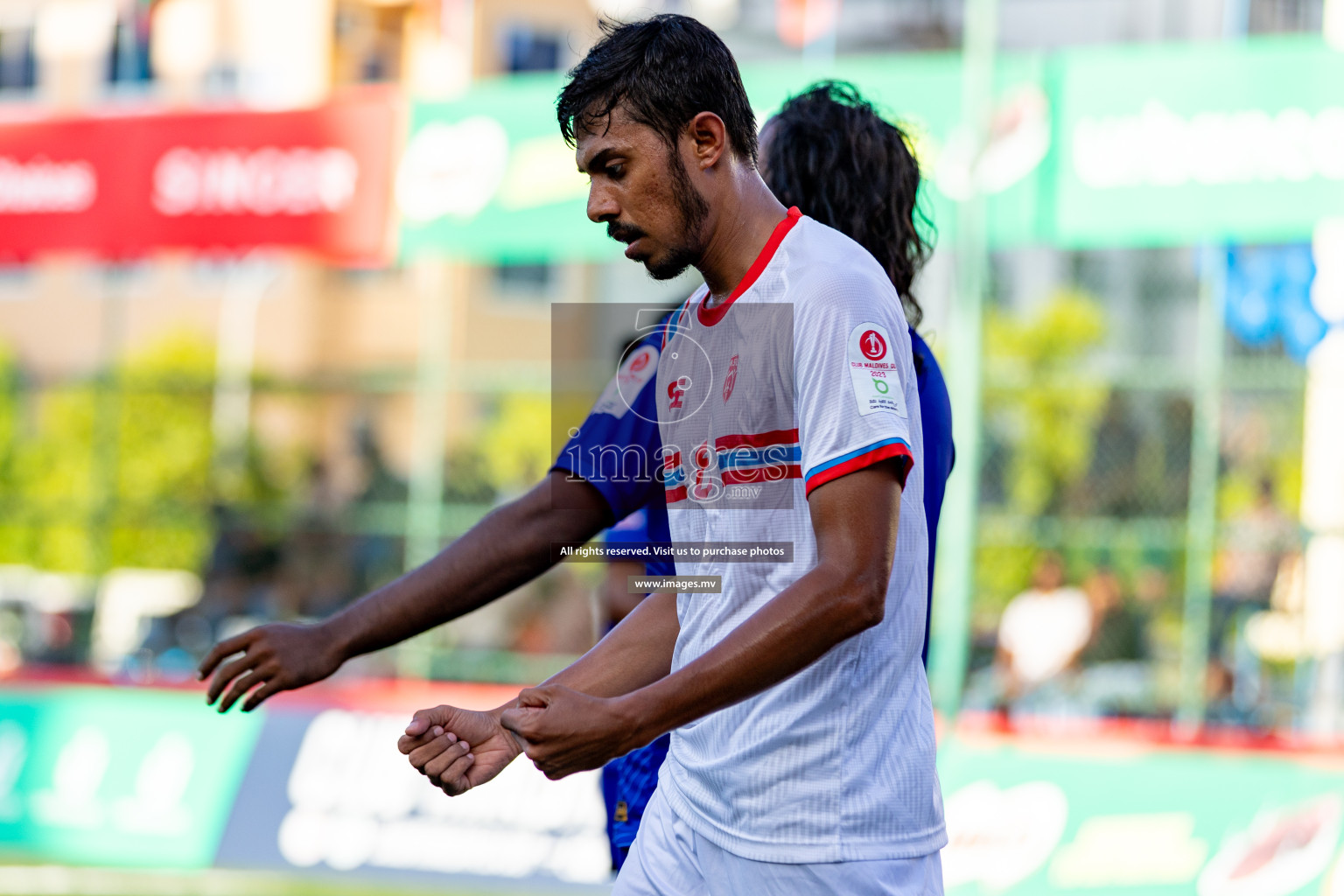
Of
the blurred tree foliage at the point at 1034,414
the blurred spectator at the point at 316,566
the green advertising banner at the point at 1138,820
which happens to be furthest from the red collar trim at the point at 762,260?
the blurred spectator at the point at 316,566

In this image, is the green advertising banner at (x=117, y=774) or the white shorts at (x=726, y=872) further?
the green advertising banner at (x=117, y=774)

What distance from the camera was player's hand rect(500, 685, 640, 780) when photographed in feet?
6.33

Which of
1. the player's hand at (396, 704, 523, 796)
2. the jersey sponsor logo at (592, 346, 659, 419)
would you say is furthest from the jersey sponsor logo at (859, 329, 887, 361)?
the jersey sponsor logo at (592, 346, 659, 419)

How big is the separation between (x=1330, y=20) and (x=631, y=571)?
22.9ft

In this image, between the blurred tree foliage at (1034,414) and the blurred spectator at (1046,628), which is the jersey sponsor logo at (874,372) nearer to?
the blurred spectator at (1046,628)

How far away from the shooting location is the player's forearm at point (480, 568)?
9.16ft

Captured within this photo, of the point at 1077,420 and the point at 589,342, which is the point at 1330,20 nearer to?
the point at 1077,420

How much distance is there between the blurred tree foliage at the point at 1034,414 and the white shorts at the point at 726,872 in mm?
8613

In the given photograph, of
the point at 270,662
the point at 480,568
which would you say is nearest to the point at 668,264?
the point at 480,568

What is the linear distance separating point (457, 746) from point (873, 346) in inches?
29.5

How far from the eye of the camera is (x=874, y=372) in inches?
82.1

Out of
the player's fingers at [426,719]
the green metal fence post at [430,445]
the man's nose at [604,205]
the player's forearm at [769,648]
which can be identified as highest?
the man's nose at [604,205]

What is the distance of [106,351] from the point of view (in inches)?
1027

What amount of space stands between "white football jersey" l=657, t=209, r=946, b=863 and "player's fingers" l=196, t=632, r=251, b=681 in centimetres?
81
